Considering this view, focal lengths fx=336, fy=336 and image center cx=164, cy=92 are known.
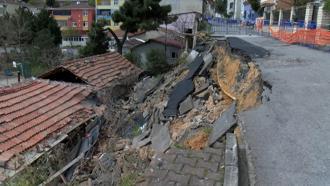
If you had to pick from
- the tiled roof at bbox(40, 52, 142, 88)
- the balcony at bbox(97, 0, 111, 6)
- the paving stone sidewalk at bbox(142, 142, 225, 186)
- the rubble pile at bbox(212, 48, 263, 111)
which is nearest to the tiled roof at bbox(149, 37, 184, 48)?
the tiled roof at bbox(40, 52, 142, 88)

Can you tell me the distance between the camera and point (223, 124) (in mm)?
6234

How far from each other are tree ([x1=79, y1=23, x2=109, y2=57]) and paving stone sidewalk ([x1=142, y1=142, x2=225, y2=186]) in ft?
70.5

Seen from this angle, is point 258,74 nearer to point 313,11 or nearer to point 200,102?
point 200,102

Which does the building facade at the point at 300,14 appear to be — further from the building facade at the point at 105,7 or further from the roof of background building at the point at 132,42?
the building facade at the point at 105,7

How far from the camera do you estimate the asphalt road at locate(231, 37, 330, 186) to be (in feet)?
14.9

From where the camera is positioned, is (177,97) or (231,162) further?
(177,97)

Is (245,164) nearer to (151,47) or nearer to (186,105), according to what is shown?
(186,105)

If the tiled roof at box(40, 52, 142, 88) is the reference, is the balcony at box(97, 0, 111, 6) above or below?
above

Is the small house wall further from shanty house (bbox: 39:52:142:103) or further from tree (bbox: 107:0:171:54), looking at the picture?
shanty house (bbox: 39:52:142:103)

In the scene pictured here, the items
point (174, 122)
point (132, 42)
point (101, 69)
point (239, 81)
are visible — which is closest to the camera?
point (174, 122)

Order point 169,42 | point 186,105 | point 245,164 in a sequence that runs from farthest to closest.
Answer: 1. point 169,42
2. point 186,105
3. point 245,164

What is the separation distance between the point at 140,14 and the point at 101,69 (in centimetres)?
902

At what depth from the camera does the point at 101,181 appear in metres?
5.40

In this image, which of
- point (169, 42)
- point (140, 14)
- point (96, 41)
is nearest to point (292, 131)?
point (140, 14)
